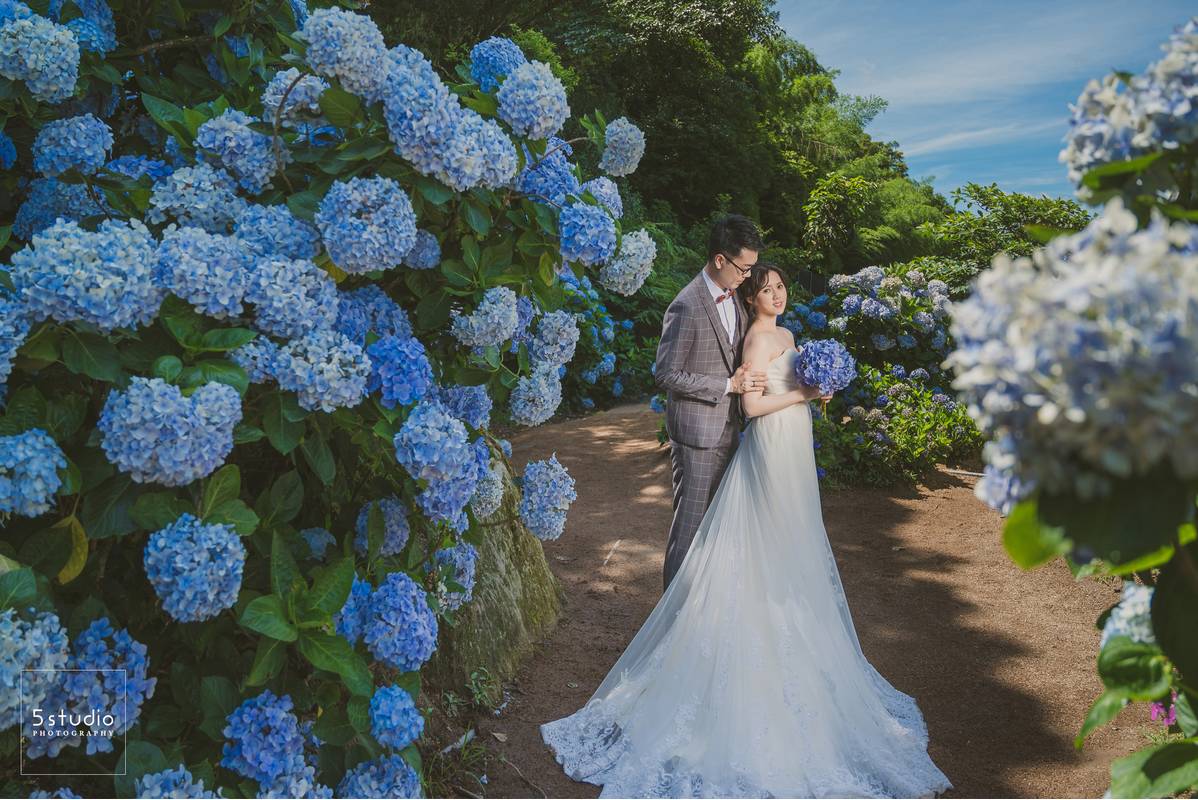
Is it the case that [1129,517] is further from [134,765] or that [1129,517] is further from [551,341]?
[551,341]

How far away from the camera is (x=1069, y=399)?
2.63ft

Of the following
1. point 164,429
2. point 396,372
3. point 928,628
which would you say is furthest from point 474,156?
point 928,628

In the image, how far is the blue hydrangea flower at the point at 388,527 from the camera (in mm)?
2355

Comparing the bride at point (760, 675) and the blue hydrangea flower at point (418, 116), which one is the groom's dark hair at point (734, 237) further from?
the blue hydrangea flower at point (418, 116)

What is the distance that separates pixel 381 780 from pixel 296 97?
1.69 metres

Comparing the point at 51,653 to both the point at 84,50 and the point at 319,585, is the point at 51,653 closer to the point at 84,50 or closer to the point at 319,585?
the point at 319,585

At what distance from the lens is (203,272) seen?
1.85m

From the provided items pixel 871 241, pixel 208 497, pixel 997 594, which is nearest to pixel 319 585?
pixel 208 497

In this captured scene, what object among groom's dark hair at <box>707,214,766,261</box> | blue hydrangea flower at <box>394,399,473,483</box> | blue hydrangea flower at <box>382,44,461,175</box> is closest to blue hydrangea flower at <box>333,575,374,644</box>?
blue hydrangea flower at <box>394,399,473,483</box>

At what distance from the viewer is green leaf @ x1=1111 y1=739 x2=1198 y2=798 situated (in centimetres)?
117

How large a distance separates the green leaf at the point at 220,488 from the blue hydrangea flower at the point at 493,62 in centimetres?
126

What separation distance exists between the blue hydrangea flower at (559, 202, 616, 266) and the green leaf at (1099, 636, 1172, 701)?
148 cm

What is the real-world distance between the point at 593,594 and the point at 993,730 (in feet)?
7.44

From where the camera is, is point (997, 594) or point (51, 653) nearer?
point (51, 653)
